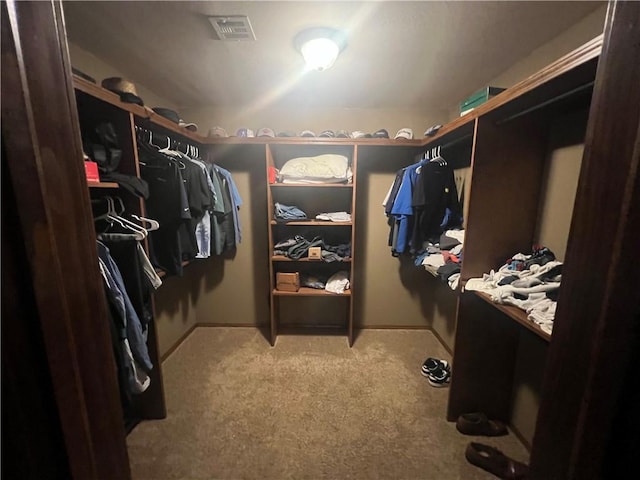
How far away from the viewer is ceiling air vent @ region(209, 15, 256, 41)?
1.26 m

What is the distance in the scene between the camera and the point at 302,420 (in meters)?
1.68

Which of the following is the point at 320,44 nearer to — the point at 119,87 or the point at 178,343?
the point at 119,87

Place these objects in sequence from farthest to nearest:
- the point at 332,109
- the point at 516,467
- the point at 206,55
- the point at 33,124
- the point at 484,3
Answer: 1. the point at 332,109
2. the point at 206,55
3. the point at 516,467
4. the point at 484,3
5. the point at 33,124

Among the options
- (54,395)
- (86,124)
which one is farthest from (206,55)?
(54,395)

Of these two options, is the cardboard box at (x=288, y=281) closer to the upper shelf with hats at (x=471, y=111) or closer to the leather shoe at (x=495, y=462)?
the upper shelf with hats at (x=471, y=111)

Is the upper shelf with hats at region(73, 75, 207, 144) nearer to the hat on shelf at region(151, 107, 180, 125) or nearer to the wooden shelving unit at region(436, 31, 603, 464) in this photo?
the hat on shelf at region(151, 107, 180, 125)

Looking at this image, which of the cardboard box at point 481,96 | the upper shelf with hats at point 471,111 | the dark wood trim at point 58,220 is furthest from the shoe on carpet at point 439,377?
the dark wood trim at point 58,220

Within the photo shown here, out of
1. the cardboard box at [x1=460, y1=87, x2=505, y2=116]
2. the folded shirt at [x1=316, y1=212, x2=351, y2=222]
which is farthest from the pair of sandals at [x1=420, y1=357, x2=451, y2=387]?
the cardboard box at [x1=460, y1=87, x2=505, y2=116]

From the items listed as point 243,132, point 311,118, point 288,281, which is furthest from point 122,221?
point 311,118

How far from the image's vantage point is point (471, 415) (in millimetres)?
1624

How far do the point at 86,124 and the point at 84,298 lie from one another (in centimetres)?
135

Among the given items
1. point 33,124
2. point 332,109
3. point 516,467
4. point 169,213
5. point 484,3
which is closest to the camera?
point 33,124

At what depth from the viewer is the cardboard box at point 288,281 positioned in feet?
7.98

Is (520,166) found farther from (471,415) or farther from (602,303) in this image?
(471,415)
